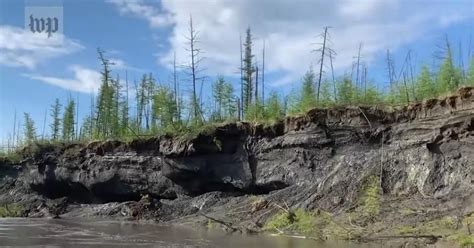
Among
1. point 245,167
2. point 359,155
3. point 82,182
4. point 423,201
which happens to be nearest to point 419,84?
point 359,155

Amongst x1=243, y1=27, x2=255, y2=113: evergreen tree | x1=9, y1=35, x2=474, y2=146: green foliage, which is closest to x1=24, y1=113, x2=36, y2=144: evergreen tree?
x1=9, y1=35, x2=474, y2=146: green foliage

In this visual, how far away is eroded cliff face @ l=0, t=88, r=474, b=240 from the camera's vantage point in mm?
14438

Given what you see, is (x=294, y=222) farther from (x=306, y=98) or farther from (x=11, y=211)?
(x=11, y=211)

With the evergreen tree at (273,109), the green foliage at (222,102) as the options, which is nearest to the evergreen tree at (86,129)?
the green foliage at (222,102)

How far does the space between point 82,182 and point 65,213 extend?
193 cm

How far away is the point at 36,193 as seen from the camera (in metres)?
30.2

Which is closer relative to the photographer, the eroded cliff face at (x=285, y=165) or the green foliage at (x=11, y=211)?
the eroded cliff face at (x=285, y=165)

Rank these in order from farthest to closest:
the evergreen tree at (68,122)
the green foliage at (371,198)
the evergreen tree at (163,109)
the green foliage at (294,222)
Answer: the evergreen tree at (68,122)
the evergreen tree at (163,109)
the green foliage at (294,222)
the green foliage at (371,198)

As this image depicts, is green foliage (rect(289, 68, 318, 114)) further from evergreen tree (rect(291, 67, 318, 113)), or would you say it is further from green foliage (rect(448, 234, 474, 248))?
green foliage (rect(448, 234, 474, 248))

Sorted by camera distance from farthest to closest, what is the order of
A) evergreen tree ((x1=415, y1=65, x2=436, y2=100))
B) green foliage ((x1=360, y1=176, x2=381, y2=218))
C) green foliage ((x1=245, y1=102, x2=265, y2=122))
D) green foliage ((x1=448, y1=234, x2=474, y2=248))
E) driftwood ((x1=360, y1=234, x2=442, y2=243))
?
green foliage ((x1=245, y1=102, x2=265, y2=122)), evergreen tree ((x1=415, y1=65, x2=436, y2=100)), green foliage ((x1=360, y1=176, x2=381, y2=218)), driftwood ((x1=360, y1=234, x2=442, y2=243)), green foliage ((x1=448, y1=234, x2=474, y2=248))

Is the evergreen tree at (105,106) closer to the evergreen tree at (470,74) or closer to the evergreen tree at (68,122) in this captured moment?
the evergreen tree at (68,122)

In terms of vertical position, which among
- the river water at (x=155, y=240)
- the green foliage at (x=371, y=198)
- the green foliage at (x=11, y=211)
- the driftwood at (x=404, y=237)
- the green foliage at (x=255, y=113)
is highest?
the green foliage at (x=255, y=113)

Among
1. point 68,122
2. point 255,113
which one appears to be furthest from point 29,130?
point 255,113

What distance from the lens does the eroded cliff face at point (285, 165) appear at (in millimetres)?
14438
